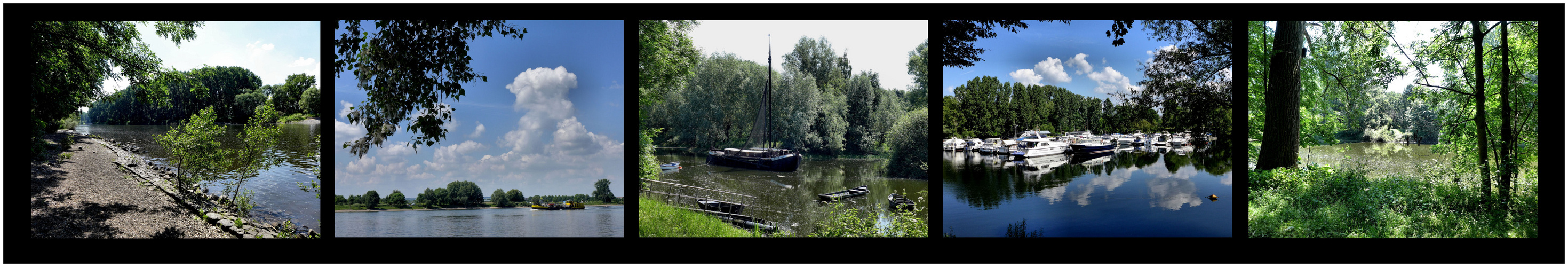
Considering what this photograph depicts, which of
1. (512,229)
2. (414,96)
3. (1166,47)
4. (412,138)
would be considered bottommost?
(512,229)

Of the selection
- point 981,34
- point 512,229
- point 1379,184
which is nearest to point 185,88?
point 512,229

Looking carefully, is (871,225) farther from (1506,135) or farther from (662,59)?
(1506,135)

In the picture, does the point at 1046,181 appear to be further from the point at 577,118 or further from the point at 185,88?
the point at 185,88

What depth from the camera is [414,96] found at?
3.73 m

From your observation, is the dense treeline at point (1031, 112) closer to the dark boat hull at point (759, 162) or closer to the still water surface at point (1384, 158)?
the dark boat hull at point (759, 162)

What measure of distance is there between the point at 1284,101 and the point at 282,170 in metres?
7.92

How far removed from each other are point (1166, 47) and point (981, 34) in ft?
4.23

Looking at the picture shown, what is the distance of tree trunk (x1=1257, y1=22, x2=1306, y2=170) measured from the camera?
4.85 metres

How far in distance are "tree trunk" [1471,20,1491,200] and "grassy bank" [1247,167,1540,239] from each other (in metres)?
0.07

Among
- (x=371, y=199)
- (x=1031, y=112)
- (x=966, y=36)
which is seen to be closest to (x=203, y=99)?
(x=371, y=199)

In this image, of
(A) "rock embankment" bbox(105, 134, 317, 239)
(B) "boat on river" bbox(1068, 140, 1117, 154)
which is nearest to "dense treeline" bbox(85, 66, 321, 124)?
(A) "rock embankment" bbox(105, 134, 317, 239)

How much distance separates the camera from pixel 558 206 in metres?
4.07

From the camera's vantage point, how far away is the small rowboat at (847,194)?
4.61 meters

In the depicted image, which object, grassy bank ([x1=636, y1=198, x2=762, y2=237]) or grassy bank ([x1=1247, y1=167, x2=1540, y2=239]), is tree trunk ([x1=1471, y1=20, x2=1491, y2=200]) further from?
grassy bank ([x1=636, y1=198, x2=762, y2=237])
